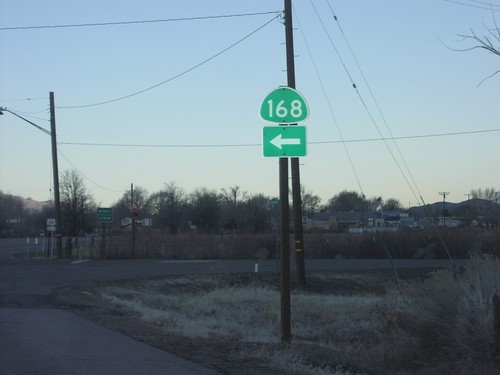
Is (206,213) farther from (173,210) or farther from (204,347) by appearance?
(204,347)

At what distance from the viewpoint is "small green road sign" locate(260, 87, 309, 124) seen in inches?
402

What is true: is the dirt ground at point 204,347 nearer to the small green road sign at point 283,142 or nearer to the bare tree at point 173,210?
the small green road sign at point 283,142

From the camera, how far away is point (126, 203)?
146500 millimetres

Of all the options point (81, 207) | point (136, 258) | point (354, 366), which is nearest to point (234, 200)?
point (81, 207)

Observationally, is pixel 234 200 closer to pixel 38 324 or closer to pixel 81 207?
pixel 81 207

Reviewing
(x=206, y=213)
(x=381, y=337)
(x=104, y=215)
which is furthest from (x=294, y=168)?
(x=206, y=213)

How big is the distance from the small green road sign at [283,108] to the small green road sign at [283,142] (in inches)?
6.5

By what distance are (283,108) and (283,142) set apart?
587 millimetres

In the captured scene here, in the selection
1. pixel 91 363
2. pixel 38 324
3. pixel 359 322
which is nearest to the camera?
pixel 91 363

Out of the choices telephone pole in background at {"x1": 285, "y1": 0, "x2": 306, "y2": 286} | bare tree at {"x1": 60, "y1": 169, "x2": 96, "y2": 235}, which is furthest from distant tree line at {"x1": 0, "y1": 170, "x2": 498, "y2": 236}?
telephone pole in background at {"x1": 285, "y1": 0, "x2": 306, "y2": 286}

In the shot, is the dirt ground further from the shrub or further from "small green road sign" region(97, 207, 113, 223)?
"small green road sign" region(97, 207, 113, 223)

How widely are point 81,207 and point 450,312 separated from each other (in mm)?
80743

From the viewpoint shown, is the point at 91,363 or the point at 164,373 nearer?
the point at 164,373

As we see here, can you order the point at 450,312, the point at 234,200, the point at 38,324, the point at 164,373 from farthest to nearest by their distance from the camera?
the point at 234,200, the point at 38,324, the point at 450,312, the point at 164,373
